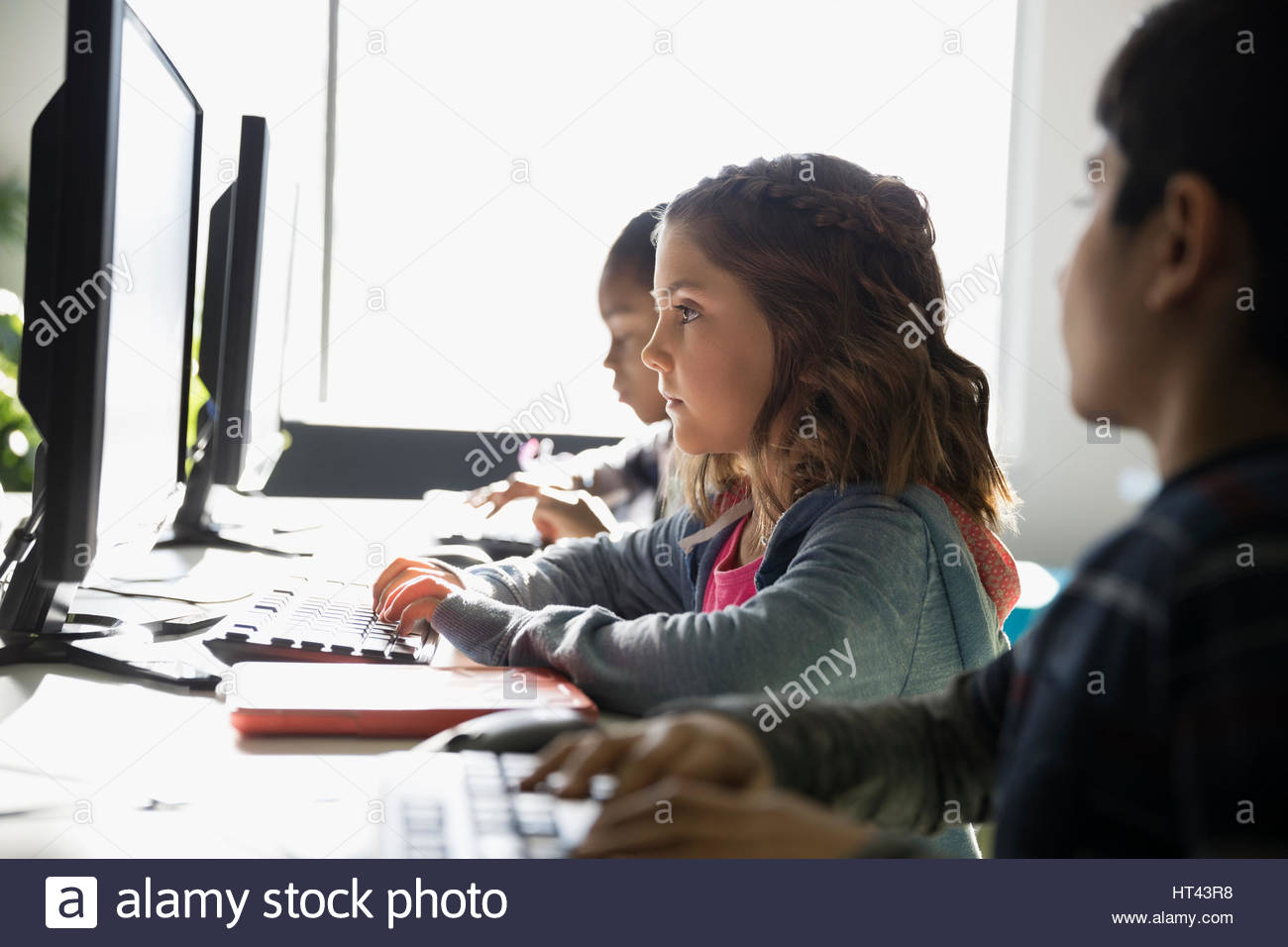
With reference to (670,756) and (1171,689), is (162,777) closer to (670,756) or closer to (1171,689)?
(670,756)

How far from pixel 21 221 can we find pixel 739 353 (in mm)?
2410

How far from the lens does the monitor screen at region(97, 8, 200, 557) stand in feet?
2.92

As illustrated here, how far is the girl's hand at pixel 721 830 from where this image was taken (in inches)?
16.8

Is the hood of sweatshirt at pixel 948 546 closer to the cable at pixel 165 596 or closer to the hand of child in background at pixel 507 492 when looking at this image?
the cable at pixel 165 596

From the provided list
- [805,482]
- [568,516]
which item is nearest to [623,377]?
[568,516]

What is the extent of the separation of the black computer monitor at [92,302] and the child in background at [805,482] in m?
0.28

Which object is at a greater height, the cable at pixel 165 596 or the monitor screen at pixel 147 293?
the monitor screen at pixel 147 293

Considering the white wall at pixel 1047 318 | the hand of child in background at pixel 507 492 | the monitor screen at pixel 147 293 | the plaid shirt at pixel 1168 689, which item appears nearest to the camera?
the plaid shirt at pixel 1168 689

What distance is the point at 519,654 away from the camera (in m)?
0.92

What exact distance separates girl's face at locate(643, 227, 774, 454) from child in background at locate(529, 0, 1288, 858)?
53 centimetres

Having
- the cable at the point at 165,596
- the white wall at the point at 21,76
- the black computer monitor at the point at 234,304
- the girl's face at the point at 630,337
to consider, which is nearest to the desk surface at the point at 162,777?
the cable at the point at 165,596

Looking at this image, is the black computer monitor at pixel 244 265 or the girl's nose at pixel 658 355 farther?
the black computer monitor at pixel 244 265

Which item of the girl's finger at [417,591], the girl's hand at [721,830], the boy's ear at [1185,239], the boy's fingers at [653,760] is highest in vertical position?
the boy's ear at [1185,239]
